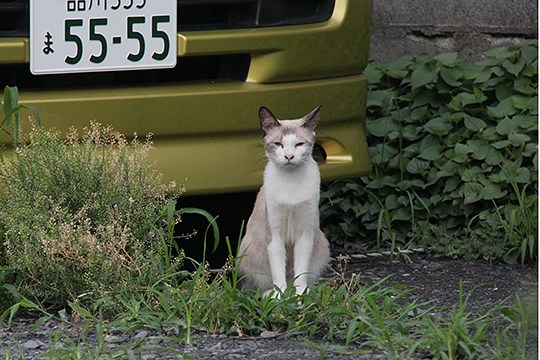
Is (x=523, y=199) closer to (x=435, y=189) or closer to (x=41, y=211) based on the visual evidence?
(x=435, y=189)

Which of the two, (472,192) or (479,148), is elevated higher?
(479,148)

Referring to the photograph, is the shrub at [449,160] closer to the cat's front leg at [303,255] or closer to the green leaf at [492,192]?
the green leaf at [492,192]

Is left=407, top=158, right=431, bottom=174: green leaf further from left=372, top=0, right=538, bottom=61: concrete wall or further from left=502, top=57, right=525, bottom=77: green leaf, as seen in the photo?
left=372, top=0, right=538, bottom=61: concrete wall

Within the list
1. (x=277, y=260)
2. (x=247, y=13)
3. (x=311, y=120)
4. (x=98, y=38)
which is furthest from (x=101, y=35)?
(x=277, y=260)

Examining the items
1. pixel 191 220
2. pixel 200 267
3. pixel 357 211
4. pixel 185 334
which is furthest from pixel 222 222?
pixel 185 334

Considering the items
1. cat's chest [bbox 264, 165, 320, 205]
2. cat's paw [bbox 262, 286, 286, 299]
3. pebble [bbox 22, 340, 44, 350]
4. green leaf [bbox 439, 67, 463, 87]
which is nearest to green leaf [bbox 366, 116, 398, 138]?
green leaf [bbox 439, 67, 463, 87]

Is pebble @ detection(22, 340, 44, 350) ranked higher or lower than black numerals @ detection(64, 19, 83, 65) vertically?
lower

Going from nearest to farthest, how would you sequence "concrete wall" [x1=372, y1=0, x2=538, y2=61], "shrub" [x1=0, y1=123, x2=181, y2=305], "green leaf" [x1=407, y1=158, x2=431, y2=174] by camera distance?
"shrub" [x1=0, y1=123, x2=181, y2=305] < "green leaf" [x1=407, y1=158, x2=431, y2=174] < "concrete wall" [x1=372, y1=0, x2=538, y2=61]

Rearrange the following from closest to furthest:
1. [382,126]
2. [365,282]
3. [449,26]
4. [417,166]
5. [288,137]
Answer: [288,137], [365,282], [417,166], [382,126], [449,26]

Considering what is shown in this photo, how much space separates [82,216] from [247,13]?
94 cm

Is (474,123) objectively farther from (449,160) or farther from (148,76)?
(148,76)

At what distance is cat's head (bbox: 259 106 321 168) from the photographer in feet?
12.6

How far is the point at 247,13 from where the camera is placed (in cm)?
411

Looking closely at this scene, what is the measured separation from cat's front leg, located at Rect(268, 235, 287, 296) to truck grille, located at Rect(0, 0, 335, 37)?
0.75 m
